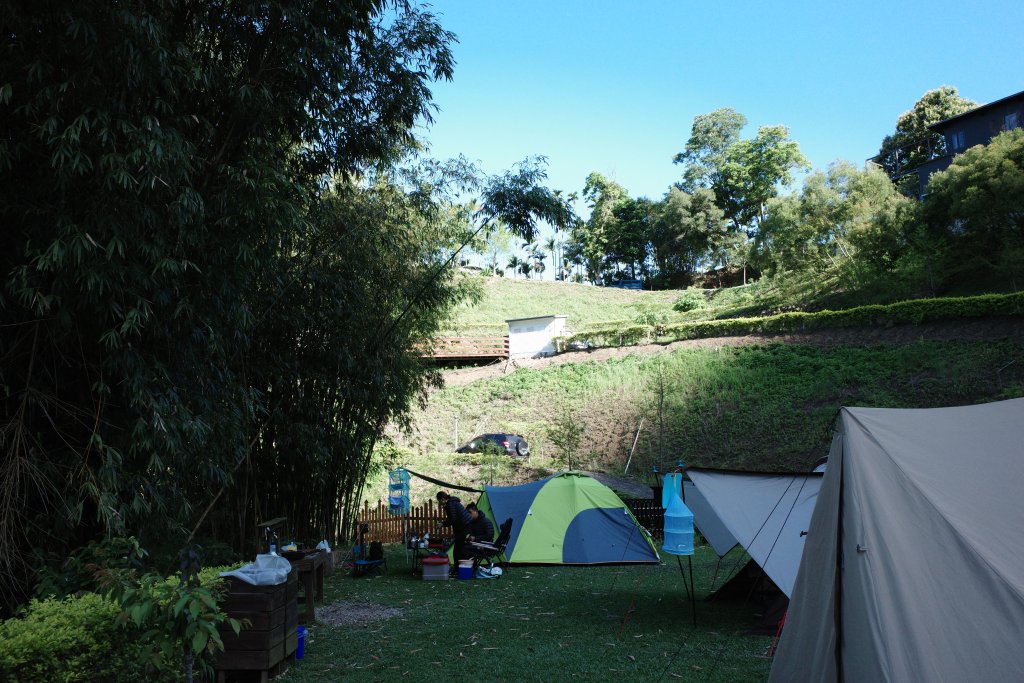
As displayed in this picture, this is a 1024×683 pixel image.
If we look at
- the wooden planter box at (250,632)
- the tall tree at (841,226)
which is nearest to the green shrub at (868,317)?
the tall tree at (841,226)

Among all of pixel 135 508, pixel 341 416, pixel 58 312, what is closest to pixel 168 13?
pixel 58 312

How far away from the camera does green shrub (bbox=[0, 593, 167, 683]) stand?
146 inches

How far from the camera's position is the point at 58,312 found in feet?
16.3

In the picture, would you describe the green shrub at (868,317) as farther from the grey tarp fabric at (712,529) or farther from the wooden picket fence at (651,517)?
the grey tarp fabric at (712,529)

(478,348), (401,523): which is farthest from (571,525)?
(478,348)

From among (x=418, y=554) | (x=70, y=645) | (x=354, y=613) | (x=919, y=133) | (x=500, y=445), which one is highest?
(x=919, y=133)

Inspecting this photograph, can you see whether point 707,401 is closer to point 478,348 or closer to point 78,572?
point 478,348

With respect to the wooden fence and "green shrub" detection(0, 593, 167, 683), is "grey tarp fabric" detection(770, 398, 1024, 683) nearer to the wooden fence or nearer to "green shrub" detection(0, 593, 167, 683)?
"green shrub" detection(0, 593, 167, 683)

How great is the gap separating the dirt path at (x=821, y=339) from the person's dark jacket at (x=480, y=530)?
14.9 metres

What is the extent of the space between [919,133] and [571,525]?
125 ft

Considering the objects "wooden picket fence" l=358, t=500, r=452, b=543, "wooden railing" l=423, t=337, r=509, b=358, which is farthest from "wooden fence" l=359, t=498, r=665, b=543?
"wooden railing" l=423, t=337, r=509, b=358

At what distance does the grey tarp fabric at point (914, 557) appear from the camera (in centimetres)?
341

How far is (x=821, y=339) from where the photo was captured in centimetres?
2178

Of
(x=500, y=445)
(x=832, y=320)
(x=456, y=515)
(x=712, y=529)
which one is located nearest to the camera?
(x=712, y=529)
